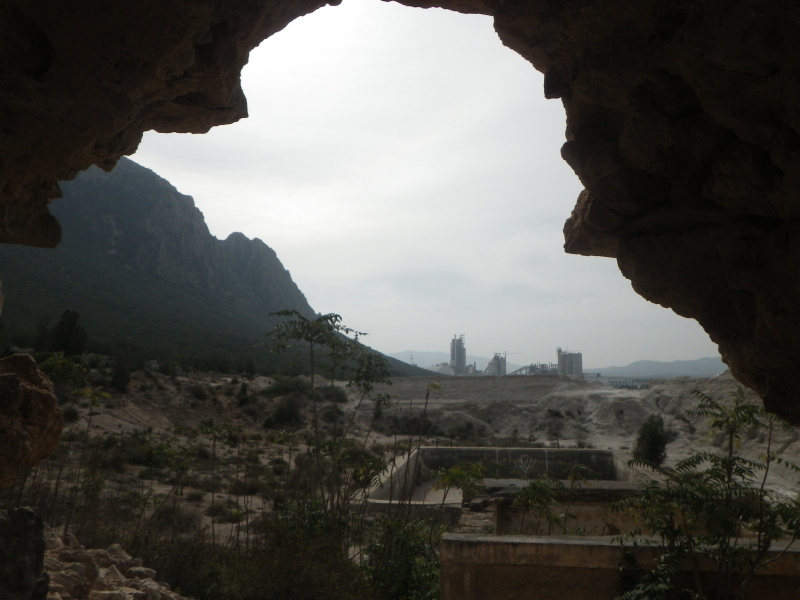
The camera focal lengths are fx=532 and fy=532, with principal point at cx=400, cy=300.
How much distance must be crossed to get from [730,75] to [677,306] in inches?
77.9

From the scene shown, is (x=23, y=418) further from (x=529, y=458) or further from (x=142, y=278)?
(x=142, y=278)

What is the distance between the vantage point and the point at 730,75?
9.69ft

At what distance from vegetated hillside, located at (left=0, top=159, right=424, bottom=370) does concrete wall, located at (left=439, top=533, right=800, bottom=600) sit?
64.1 feet

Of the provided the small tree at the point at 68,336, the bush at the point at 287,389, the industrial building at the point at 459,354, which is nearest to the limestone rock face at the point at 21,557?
the small tree at the point at 68,336

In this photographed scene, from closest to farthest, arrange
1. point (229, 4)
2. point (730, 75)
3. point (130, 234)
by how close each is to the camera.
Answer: point (730, 75) → point (229, 4) → point (130, 234)

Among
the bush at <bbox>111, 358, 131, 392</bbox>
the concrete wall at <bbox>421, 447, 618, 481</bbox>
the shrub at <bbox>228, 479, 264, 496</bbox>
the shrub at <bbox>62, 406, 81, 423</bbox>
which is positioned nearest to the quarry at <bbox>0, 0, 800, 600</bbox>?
the shrub at <bbox>228, 479, 264, 496</bbox>

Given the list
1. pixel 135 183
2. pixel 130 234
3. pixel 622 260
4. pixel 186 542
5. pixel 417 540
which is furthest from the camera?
pixel 135 183

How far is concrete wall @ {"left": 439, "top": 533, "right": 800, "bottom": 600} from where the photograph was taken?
444cm

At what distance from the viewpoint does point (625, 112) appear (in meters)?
3.75

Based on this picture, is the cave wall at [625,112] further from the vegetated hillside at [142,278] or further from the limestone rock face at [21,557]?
the vegetated hillside at [142,278]

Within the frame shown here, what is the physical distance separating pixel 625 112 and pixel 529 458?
12.1 m

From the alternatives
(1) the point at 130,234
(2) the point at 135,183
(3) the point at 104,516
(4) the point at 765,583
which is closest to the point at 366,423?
(3) the point at 104,516

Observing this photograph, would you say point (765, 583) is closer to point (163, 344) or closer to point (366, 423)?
point (366, 423)

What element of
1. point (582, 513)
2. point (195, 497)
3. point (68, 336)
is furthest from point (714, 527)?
point (68, 336)
